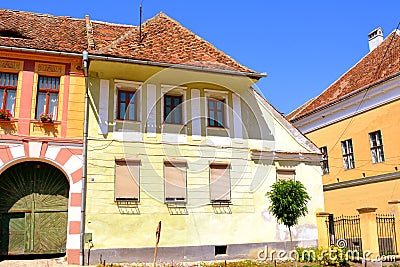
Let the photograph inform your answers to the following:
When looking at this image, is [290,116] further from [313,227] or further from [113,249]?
[113,249]

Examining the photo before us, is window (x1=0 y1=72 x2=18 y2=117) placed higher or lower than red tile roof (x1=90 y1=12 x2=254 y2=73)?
lower

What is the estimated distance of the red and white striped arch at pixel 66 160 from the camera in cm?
1475

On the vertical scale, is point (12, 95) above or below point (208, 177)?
above

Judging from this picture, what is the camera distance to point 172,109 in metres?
17.4

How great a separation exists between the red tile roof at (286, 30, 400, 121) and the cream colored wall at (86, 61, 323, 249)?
7450mm

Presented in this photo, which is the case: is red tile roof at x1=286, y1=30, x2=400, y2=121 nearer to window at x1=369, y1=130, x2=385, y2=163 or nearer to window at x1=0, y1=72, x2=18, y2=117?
window at x1=369, y1=130, x2=385, y2=163

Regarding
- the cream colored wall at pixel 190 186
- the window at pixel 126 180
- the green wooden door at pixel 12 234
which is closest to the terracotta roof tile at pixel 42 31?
the cream colored wall at pixel 190 186

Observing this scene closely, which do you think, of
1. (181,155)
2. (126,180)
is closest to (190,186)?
(181,155)

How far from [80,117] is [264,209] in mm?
8217

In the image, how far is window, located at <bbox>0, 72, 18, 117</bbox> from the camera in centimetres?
1538

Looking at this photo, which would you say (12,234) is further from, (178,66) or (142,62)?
(178,66)

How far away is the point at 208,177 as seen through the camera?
17.1m

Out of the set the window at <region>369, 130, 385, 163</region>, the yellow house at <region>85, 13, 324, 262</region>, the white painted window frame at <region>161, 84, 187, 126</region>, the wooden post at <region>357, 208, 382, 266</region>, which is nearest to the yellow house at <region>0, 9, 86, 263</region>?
the yellow house at <region>85, 13, 324, 262</region>

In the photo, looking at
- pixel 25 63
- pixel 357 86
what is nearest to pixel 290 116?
pixel 357 86
